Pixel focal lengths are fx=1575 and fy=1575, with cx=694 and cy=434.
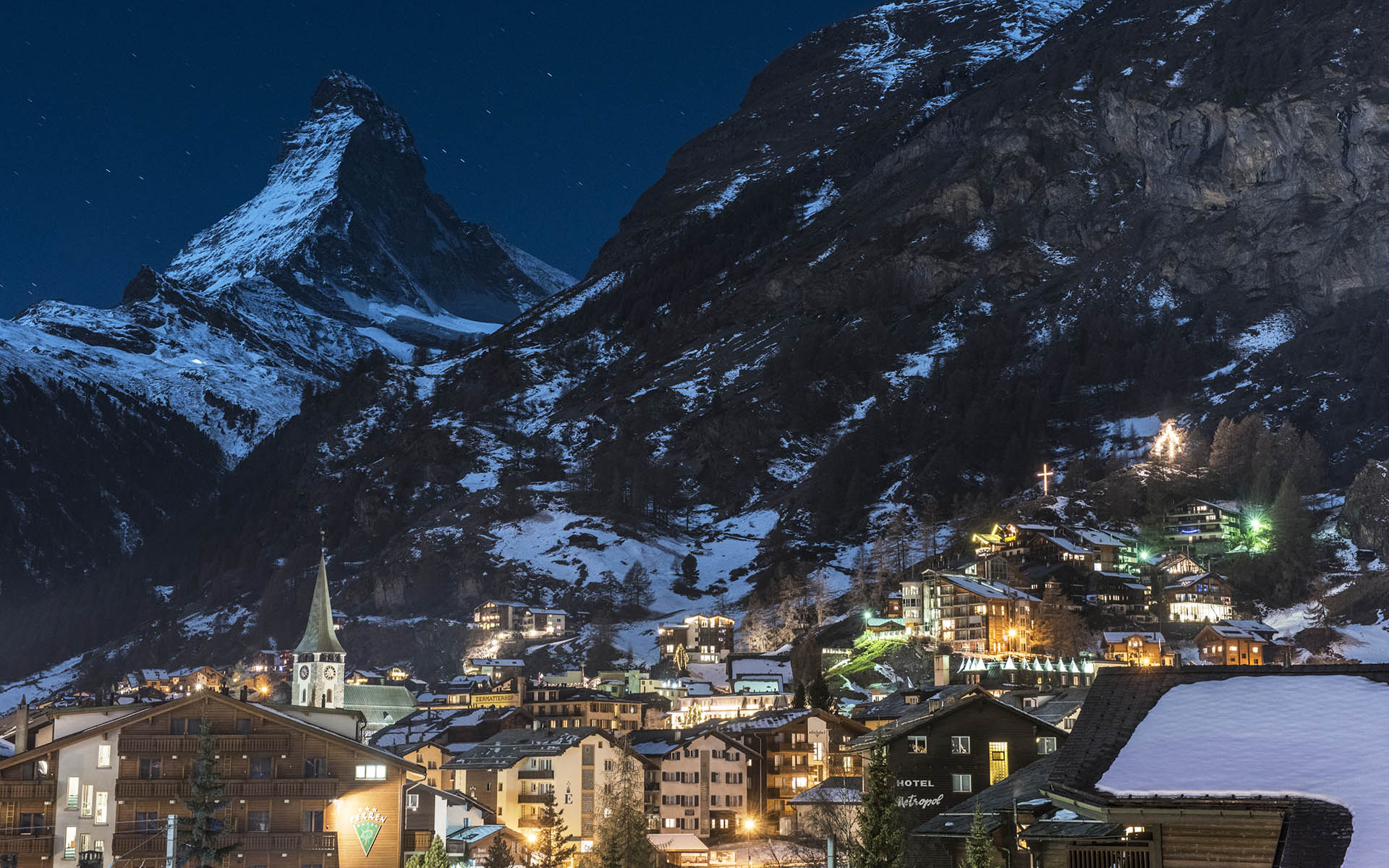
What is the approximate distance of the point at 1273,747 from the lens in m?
20.5

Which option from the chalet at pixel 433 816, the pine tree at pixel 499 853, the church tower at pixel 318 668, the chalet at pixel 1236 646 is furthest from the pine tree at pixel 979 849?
the church tower at pixel 318 668

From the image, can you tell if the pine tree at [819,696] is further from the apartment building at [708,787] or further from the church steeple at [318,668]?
the church steeple at [318,668]

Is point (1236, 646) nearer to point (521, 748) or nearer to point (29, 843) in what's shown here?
point (521, 748)

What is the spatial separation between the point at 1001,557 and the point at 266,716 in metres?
143

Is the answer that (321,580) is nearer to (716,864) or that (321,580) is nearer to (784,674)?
(784,674)

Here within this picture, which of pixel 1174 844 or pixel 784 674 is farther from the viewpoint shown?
pixel 784 674

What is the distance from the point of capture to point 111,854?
60.3 metres

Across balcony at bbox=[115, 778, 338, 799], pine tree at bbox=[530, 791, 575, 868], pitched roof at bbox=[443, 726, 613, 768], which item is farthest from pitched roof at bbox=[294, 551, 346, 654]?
balcony at bbox=[115, 778, 338, 799]

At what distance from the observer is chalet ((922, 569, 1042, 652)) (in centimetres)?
17238

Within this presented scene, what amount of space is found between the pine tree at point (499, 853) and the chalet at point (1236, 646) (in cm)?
8730

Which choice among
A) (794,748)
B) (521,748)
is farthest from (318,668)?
(794,748)

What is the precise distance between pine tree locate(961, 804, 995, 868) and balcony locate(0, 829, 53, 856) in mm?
39435

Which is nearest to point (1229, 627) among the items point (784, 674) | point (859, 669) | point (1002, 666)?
point (1002, 666)

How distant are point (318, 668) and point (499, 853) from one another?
275ft
